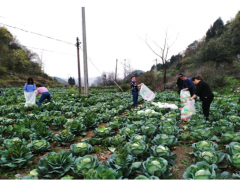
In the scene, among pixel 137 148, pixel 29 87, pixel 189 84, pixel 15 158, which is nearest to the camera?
pixel 15 158

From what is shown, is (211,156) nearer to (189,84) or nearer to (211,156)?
(211,156)

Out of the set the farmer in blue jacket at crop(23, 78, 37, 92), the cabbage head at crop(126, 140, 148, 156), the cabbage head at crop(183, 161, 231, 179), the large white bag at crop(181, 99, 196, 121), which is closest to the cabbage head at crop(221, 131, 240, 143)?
the cabbage head at crop(183, 161, 231, 179)

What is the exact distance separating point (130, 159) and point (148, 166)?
1.03 feet

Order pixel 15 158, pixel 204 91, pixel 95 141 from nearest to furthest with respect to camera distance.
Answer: pixel 15 158 < pixel 95 141 < pixel 204 91

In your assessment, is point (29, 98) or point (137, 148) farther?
point (29, 98)

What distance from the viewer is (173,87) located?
20141mm

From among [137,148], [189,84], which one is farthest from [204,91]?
[137,148]

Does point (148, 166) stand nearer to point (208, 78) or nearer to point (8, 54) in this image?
point (208, 78)

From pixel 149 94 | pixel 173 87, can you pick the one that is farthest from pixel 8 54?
pixel 149 94

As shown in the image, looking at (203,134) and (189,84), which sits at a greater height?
(189,84)

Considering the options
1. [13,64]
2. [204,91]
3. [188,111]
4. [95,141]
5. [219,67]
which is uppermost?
[13,64]

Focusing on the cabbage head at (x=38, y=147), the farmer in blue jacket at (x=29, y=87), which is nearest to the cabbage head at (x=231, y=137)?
the cabbage head at (x=38, y=147)

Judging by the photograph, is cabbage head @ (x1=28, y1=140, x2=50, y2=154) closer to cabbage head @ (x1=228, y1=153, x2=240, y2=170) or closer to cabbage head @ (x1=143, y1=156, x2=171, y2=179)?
cabbage head @ (x1=143, y1=156, x2=171, y2=179)

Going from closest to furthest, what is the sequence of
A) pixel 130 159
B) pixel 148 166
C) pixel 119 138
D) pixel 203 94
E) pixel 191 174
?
pixel 191 174 < pixel 148 166 < pixel 130 159 < pixel 119 138 < pixel 203 94
